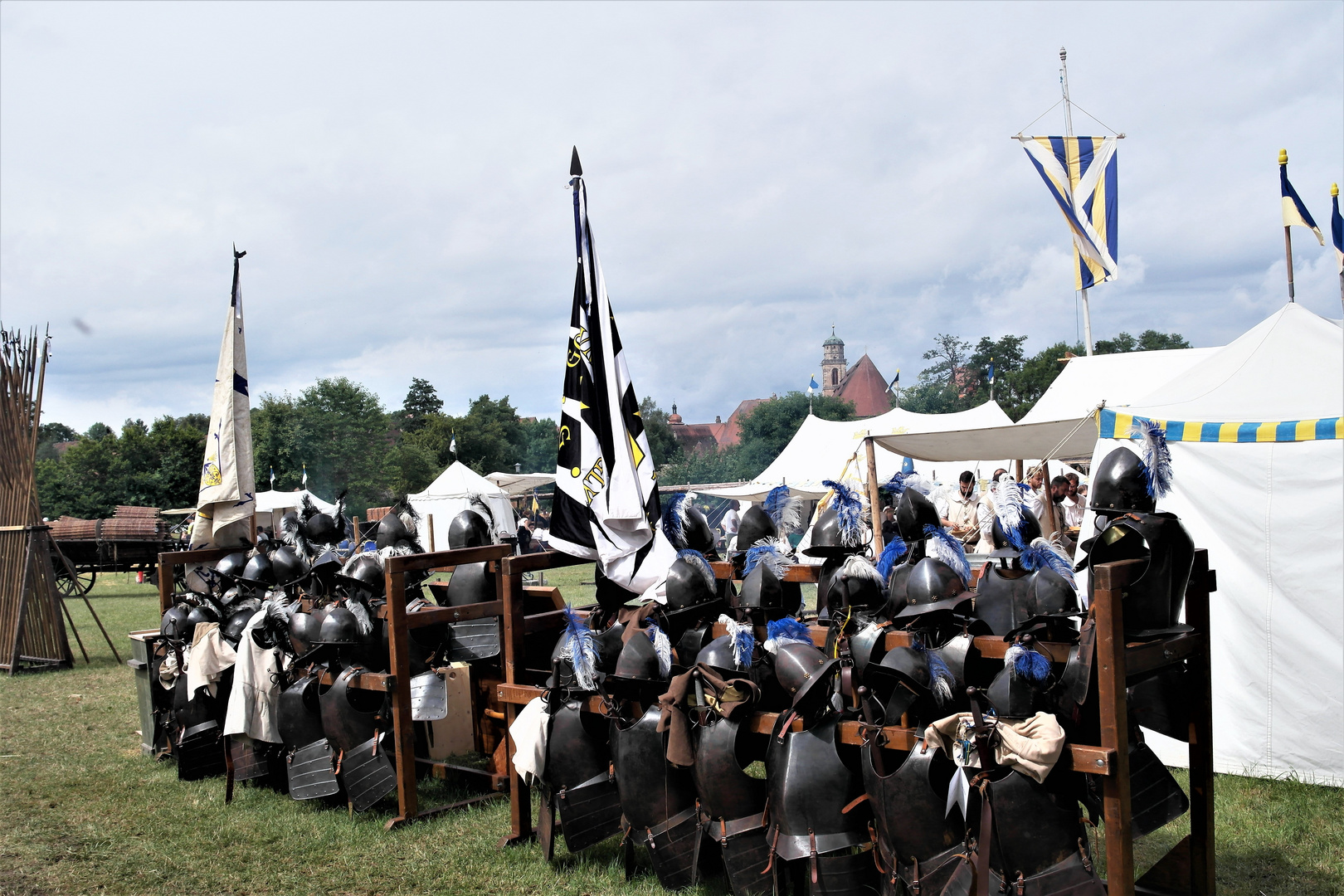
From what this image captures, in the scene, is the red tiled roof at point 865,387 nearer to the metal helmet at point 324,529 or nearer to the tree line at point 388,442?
the tree line at point 388,442

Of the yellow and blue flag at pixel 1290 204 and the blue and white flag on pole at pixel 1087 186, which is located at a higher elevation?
the blue and white flag on pole at pixel 1087 186

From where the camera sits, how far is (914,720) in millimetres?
3629

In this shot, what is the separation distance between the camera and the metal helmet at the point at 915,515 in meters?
4.50

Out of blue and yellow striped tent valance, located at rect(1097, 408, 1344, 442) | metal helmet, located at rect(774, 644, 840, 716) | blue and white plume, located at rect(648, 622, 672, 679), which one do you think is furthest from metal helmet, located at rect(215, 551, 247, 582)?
blue and yellow striped tent valance, located at rect(1097, 408, 1344, 442)

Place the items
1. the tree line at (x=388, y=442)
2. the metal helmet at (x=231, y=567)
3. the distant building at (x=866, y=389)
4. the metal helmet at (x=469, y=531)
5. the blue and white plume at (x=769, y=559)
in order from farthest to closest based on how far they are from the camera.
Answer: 1. the distant building at (x=866, y=389)
2. the tree line at (x=388, y=442)
3. the metal helmet at (x=231, y=567)
4. the metal helmet at (x=469, y=531)
5. the blue and white plume at (x=769, y=559)

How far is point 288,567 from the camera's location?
22.7 ft

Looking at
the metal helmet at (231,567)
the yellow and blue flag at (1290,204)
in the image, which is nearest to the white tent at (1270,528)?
the yellow and blue flag at (1290,204)

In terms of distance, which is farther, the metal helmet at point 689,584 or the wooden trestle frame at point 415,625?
the wooden trestle frame at point 415,625

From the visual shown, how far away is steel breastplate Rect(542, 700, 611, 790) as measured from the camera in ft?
15.6

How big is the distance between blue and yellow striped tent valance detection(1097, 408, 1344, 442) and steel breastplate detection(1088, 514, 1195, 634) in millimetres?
1681

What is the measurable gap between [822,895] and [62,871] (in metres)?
4.05

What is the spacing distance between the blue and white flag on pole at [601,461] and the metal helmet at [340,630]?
5.63 feet

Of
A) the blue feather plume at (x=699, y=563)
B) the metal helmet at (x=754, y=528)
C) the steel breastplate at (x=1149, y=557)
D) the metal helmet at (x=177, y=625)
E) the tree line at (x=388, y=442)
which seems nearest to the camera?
the steel breastplate at (x=1149, y=557)

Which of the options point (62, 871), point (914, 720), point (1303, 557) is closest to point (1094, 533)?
point (914, 720)
